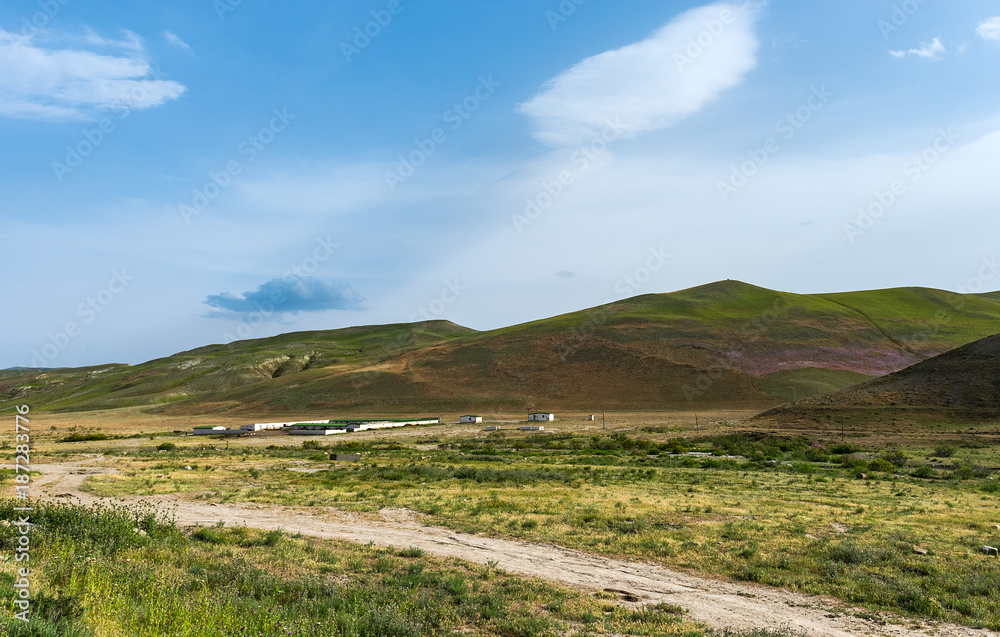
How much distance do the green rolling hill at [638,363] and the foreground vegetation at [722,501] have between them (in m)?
62.5

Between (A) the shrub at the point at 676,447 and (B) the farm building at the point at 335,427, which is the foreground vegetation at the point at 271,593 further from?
(B) the farm building at the point at 335,427

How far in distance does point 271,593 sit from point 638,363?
378 feet

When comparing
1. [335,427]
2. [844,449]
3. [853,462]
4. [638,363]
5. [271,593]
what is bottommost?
[844,449]

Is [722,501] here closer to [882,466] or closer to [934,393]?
[882,466]

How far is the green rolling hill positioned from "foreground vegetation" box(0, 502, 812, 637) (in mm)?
93412

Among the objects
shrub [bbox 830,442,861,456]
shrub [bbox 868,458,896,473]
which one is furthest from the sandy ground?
shrub [bbox 830,442,861,456]

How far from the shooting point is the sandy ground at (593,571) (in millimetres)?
10844

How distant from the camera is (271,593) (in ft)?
37.0

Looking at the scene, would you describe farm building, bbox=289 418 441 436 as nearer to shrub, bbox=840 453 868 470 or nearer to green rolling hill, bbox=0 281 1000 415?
green rolling hill, bbox=0 281 1000 415

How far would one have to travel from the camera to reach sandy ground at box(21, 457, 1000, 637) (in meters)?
10.8

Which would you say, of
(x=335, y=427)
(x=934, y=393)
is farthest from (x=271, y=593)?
(x=934, y=393)

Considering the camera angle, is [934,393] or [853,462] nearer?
[853,462]

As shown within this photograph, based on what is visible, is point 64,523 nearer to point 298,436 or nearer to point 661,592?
point 661,592

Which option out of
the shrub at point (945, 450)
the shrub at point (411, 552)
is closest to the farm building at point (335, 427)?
the shrub at point (945, 450)
